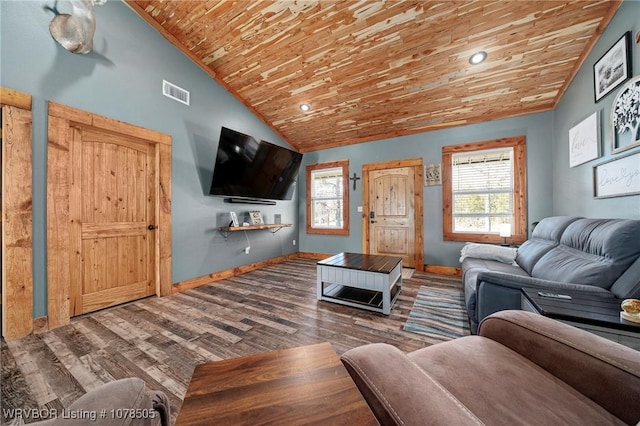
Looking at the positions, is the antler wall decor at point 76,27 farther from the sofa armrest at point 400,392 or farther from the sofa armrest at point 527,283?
the sofa armrest at point 527,283

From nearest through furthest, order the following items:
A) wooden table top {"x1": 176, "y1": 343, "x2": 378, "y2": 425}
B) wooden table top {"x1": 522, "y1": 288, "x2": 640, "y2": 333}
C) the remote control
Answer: wooden table top {"x1": 176, "y1": 343, "x2": 378, "y2": 425}
wooden table top {"x1": 522, "y1": 288, "x2": 640, "y2": 333}
the remote control

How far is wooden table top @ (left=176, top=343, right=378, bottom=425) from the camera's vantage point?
0.46m

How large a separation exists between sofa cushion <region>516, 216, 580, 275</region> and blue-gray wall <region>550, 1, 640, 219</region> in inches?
11.4

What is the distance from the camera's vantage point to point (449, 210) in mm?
3830

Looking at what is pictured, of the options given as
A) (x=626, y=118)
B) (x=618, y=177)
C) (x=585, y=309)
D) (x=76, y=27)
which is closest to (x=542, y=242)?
(x=618, y=177)

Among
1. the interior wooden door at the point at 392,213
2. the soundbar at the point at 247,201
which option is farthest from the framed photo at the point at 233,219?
the interior wooden door at the point at 392,213

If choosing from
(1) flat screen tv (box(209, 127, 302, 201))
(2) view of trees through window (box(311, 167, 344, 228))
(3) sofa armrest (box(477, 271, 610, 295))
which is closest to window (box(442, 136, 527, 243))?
(2) view of trees through window (box(311, 167, 344, 228))

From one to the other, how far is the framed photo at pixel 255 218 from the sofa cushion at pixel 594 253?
12.0ft

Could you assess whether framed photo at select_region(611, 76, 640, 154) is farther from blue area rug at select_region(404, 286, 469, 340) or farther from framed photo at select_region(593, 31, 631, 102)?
blue area rug at select_region(404, 286, 469, 340)

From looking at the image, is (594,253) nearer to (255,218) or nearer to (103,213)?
(255,218)

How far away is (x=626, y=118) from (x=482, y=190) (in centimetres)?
188

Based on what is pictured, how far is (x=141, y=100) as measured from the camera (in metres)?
2.67

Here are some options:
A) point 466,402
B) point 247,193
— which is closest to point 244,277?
point 247,193

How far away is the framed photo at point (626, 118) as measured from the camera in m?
1.71
